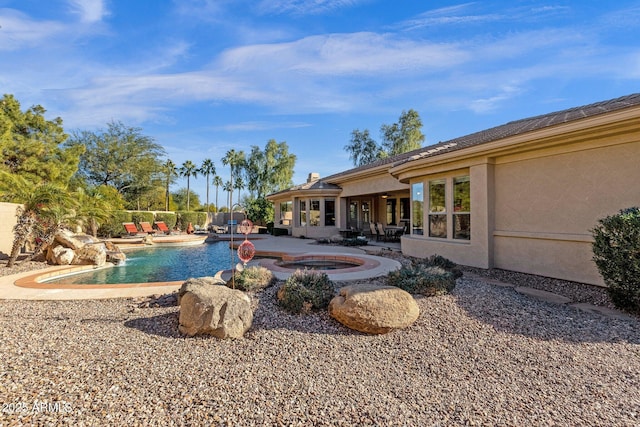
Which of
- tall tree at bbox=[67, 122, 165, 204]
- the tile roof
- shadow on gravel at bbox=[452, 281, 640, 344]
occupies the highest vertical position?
tall tree at bbox=[67, 122, 165, 204]

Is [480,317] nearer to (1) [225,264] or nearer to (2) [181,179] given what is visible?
(1) [225,264]

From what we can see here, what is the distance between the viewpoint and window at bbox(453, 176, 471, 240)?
30.1 ft

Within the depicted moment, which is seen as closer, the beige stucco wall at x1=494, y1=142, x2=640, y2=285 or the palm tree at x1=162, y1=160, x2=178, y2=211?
the beige stucco wall at x1=494, y1=142, x2=640, y2=285

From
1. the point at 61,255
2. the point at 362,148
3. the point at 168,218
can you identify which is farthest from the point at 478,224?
the point at 362,148

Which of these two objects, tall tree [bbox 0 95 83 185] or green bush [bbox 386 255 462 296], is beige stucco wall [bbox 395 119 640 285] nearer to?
green bush [bbox 386 255 462 296]

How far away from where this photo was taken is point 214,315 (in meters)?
4.38

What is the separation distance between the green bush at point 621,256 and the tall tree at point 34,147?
963 inches

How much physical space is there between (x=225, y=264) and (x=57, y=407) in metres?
8.78

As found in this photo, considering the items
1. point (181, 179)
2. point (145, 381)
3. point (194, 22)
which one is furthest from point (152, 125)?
point (145, 381)

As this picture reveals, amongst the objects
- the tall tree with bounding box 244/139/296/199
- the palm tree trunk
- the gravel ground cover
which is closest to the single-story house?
the gravel ground cover

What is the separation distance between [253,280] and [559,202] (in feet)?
23.8

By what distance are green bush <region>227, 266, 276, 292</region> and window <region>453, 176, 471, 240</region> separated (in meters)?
5.99

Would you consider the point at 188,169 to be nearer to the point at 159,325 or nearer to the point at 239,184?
the point at 239,184

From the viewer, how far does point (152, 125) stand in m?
38.1
